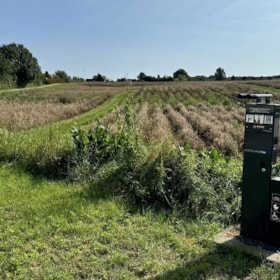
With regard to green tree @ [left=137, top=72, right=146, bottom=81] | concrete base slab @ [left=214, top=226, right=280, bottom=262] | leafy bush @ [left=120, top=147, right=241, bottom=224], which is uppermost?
green tree @ [left=137, top=72, right=146, bottom=81]

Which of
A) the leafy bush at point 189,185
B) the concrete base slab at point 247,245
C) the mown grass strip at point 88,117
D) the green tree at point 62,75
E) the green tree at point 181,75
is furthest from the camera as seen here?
the green tree at point 62,75

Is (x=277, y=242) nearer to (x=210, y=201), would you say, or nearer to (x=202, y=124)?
(x=210, y=201)

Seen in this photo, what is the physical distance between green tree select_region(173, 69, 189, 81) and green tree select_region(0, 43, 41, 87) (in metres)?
33.2

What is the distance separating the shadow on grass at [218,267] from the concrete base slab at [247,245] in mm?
74

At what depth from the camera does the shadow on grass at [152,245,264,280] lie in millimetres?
3035

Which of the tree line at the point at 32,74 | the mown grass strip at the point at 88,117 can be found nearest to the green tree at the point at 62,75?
the tree line at the point at 32,74

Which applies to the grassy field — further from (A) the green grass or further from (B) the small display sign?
(B) the small display sign

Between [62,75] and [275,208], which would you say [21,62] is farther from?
[275,208]

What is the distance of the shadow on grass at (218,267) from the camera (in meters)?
3.04

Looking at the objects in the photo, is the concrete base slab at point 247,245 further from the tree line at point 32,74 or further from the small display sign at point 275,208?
the tree line at point 32,74

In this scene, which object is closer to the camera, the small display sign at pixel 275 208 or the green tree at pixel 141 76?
the small display sign at pixel 275 208

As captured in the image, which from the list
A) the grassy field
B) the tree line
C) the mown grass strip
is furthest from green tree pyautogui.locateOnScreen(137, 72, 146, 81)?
the grassy field

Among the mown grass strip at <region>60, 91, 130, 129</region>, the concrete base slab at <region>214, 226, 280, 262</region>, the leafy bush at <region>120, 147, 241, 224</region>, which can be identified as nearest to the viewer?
the concrete base slab at <region>214, 226, 280, 262</region>

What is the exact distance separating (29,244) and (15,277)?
0.63 m
